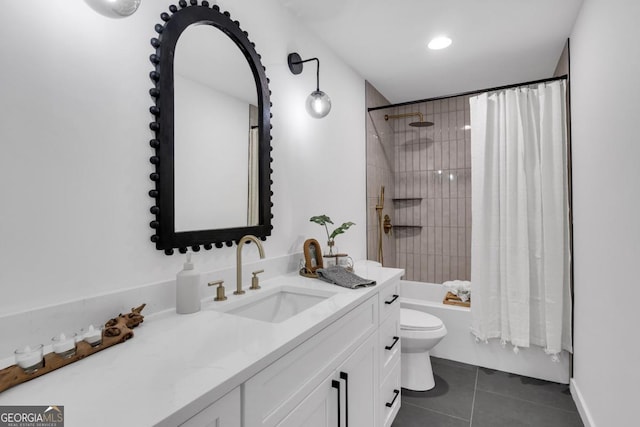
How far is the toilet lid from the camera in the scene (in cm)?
218

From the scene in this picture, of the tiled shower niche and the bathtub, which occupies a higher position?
the tiled shower niche

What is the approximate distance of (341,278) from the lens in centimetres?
156

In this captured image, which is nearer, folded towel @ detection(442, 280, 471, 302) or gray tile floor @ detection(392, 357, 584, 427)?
gray tile floor @ detection(392, 357, 584, 427)

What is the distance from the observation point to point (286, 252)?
71.4 inches

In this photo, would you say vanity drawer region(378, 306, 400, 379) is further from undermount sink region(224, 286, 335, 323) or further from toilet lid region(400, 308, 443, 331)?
undermount sink region(224, 286, 335, 323)

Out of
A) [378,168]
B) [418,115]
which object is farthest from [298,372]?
[418,115]

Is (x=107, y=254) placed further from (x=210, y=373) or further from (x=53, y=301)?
(x=210, y=373)

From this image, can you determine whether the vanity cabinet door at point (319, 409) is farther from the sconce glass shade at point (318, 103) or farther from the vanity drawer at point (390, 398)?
the sconce glass shade at point (318, 103)

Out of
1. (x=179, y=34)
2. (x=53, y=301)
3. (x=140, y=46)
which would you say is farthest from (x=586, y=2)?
(x=53, y=301)

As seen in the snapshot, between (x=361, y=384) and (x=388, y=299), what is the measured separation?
1.61ft

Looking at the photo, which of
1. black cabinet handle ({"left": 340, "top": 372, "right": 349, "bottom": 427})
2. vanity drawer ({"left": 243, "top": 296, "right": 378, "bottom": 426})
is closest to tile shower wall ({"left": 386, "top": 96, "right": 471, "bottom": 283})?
vanity drawer ({"left": 243, "top": 296, "right": 378, "bottom": 426})

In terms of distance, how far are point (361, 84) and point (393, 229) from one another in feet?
5.41

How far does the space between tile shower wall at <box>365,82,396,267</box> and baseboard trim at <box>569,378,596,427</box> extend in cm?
160

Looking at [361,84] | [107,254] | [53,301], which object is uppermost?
[361,84]
